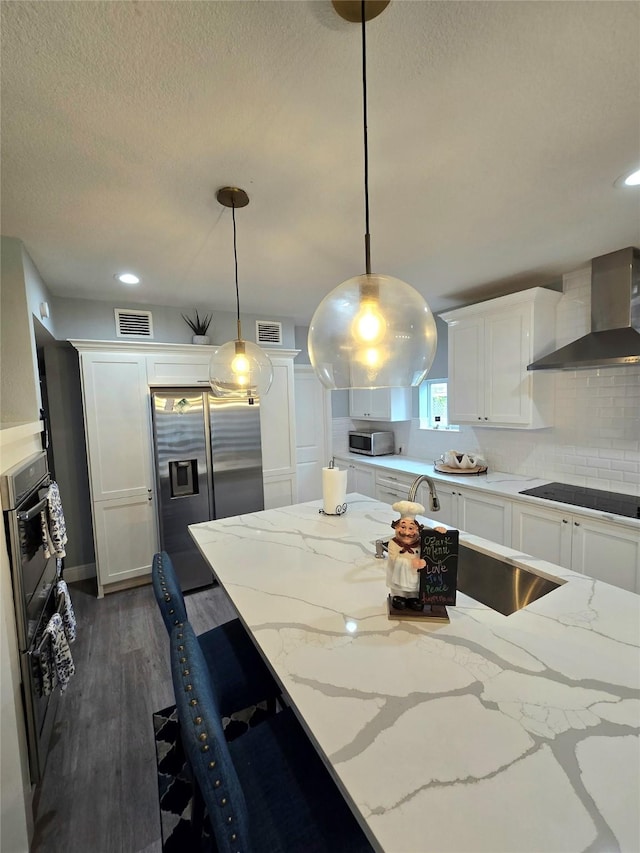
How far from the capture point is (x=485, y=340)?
3152mm

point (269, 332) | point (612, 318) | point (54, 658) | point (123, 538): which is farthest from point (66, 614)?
point (612, 318)

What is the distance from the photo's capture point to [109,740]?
1.76 meters

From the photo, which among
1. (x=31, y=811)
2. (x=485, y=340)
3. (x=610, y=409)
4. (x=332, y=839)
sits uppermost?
(x=485, y=340)

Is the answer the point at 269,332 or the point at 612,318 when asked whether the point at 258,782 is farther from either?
the point at 269,332

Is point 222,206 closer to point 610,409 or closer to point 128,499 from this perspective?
point 128,499

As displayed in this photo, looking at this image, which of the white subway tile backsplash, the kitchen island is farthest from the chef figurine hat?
the white subway tile backsplash

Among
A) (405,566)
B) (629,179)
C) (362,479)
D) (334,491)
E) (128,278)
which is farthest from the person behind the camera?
(362,479)

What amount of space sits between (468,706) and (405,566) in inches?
15.3

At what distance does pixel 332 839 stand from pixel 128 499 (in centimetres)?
286

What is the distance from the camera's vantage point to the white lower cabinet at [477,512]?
2.79 metres

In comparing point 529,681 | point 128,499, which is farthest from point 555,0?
point 128,499

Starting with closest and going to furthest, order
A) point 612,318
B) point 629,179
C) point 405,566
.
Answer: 1. point 405,566
2. point 629,179
3. point 612,318

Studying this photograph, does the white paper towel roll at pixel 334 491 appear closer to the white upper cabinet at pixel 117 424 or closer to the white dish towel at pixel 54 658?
the white dish towel at pixel 54 658

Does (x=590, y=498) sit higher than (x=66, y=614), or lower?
higher
